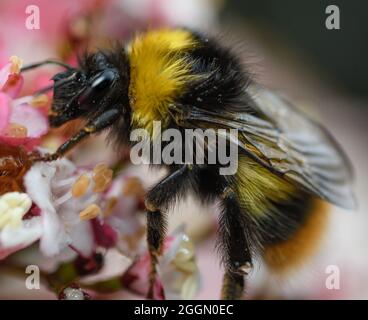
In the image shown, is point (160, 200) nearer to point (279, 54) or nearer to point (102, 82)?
point (102, 82)

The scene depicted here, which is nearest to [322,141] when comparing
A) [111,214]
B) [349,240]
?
[111,214]

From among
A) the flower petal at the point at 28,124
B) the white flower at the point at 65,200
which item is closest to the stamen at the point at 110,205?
the white flower at the point at 65,200

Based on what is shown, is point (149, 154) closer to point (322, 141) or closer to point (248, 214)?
point (248, 214)

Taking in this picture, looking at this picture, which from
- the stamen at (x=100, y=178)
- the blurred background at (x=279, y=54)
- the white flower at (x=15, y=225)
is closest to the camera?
the white flower at (x=15, y=225)

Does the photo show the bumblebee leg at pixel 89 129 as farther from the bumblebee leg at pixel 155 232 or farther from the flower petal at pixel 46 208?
the bumblebee leg at pixel 155 232

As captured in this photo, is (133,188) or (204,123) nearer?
(204,123)

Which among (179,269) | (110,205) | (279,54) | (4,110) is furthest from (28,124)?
(279,54)
